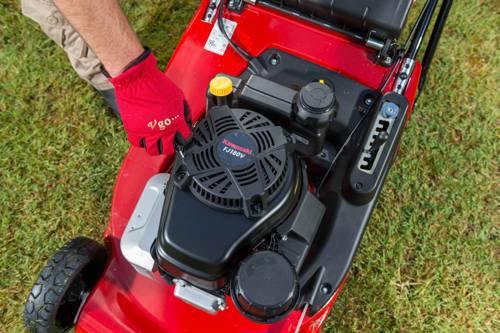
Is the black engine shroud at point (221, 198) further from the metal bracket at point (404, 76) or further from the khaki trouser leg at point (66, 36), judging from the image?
the khaki trouser leg at point (66, 36)

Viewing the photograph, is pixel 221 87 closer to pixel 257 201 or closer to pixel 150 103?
pixel 150 103

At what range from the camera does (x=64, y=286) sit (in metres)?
1.37

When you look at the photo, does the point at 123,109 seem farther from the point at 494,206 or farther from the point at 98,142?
the point at 494,206

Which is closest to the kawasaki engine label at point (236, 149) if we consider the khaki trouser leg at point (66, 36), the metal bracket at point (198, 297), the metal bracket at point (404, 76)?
the metal bracket at point (198, 297)

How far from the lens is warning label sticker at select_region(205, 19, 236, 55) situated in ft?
5.39

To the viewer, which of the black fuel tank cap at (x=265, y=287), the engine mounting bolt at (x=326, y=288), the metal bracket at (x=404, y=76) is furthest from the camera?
the metal bracket at (x=404, y=76)

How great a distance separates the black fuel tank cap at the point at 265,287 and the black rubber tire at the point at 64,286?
0.50 meters

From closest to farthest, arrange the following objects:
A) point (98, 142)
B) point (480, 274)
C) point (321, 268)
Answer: point (321, 268)
point (480, 274)
point (98, 142)

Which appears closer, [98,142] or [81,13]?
[81,13]

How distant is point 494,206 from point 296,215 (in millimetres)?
1021

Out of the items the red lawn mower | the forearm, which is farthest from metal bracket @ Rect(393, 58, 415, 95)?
the forearm

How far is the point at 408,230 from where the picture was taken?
6.13ft

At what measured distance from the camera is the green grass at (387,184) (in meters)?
1.77

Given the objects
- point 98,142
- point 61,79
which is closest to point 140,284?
point 98,142
